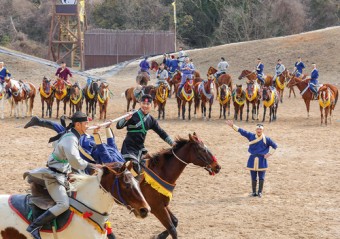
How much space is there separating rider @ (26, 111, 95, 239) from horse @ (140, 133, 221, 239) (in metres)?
2.04

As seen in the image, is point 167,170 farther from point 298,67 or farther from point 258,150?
point 298,67

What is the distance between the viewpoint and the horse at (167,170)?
9.40 m

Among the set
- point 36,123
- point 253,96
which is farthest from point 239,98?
point 36,123

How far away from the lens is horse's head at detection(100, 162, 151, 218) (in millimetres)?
6977

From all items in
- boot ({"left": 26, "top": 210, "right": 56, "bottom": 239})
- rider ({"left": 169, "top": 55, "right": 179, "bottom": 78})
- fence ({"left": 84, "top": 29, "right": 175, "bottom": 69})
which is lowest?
boot ({"left": 26, "top": 210, "right": 56, "bottom": 239})

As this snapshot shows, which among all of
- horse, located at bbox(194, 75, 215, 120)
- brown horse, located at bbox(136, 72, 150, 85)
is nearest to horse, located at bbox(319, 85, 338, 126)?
horse, located at bbox(194, 75, 215, 120)

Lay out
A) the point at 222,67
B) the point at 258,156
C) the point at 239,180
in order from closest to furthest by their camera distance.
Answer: the point at 258,156 → the point at 239,180 → the point at 222,67

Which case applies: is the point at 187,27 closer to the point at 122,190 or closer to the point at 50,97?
the point at 50,97

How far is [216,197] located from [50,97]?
13.1 metres

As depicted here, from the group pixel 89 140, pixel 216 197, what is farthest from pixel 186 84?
pixel 89 140

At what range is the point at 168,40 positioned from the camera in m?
50.0

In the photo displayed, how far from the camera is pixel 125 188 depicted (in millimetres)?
7035

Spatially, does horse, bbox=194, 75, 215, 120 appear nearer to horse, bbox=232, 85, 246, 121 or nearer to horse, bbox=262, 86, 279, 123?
horse, bbox=232, 85, 246, 121

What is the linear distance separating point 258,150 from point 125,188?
6169 mm
